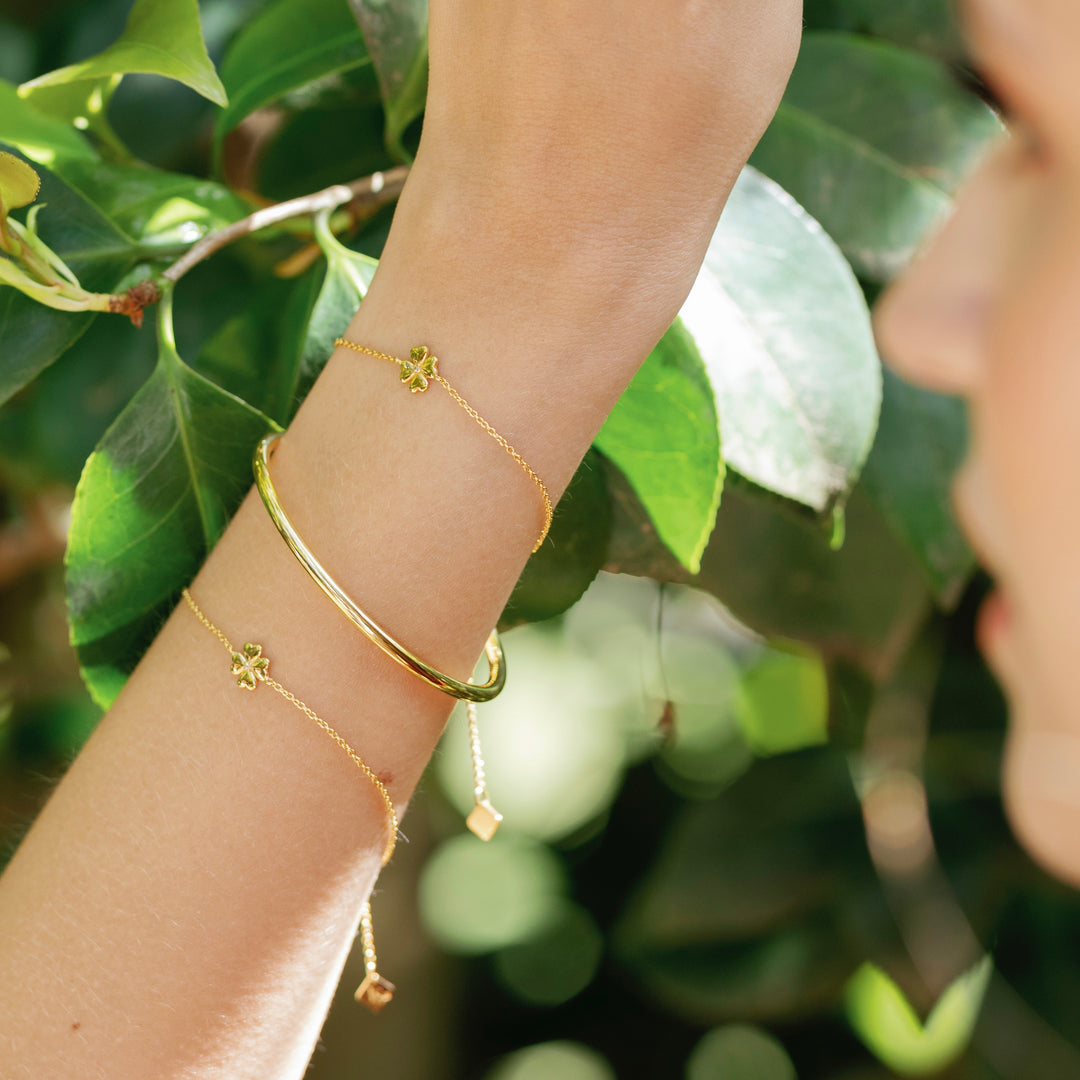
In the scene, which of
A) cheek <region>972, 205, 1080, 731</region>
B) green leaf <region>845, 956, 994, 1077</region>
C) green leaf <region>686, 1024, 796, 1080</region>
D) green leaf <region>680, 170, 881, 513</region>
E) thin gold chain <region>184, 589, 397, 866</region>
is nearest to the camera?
cheek <region>972, 205, 1080, 731</region>

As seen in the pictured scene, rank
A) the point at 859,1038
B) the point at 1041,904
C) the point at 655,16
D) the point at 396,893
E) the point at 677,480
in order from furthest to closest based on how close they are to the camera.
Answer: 1. the point at 396,893
2. the point at 859,1038
3. the point at 1041,904
4. the point at 677,480
5. the point at 655,16

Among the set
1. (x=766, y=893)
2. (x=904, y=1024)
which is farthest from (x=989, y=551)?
(x=904, y=1024)

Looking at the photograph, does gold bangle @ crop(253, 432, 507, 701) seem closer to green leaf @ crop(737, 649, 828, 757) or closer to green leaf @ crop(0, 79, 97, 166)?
green leaf @ crop(0, 79, 97, 166)

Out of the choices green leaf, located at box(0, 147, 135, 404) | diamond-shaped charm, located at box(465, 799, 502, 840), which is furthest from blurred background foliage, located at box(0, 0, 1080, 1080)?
diamond-shaped charm, located at box(465, 799, 502, 840)

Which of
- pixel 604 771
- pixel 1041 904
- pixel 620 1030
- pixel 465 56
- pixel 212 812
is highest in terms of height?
pixel 465 56

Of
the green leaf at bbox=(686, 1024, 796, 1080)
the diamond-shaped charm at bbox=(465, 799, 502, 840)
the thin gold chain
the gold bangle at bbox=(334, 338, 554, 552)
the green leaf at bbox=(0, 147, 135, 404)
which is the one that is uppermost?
the gold bangle at bbox=(334, 338, 554, 552)

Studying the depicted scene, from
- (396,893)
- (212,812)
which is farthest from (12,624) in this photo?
(212,812)

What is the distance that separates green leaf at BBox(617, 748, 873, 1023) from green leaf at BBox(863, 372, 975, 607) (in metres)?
0.38

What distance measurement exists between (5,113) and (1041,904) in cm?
86

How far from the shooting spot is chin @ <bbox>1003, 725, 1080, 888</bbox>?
0.28m

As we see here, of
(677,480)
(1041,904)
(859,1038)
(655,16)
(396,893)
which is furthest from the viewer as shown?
(396,893)

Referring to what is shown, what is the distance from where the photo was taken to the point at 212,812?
37 centimetres

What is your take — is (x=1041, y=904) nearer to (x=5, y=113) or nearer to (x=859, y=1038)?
(x=859, y=1038)

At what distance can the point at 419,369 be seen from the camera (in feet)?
1.23
